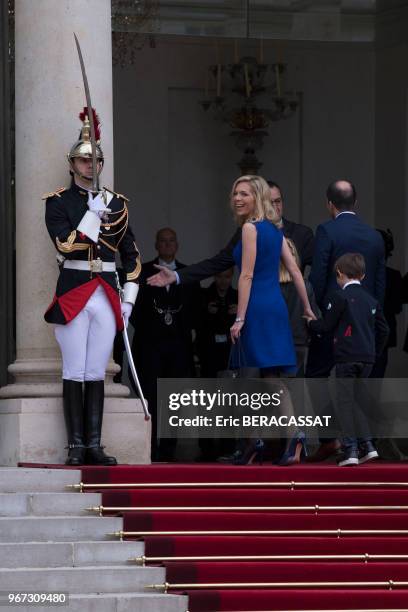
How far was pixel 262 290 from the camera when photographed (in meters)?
10.9

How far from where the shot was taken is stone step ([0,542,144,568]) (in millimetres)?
9117

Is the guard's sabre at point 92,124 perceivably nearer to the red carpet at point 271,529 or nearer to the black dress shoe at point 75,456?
the black dress shoe at point 75,456

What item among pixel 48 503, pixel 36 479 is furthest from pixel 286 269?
pixel 48 503

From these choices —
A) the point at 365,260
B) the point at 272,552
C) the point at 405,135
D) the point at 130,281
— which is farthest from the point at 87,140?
the point at 405,135

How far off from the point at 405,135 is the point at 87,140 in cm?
659

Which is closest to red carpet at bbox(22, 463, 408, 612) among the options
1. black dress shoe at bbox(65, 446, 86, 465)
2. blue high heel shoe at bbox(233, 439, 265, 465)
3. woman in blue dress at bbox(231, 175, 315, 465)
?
black dress shoe at bbox(65, 446, 86, 465)

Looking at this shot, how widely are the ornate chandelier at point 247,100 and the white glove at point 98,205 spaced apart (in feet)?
20.1

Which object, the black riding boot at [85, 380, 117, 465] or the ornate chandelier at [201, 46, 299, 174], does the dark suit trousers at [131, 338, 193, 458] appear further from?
the ornate chandelier at [201, 46, 299, 174]

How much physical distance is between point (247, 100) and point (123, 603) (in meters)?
8.64

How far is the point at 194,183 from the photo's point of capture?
16875 mm

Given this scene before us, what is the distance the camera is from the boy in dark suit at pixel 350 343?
35.1 feet

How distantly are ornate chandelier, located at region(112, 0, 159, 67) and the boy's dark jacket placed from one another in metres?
6.38

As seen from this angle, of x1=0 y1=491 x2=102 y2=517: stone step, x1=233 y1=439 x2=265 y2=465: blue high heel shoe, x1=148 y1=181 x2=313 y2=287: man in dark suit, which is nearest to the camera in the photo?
x1=0 y1=491 x2=102 y2=517: stone step

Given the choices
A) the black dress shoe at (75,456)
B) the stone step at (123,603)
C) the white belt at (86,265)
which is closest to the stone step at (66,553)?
the stone step at (123,603)
